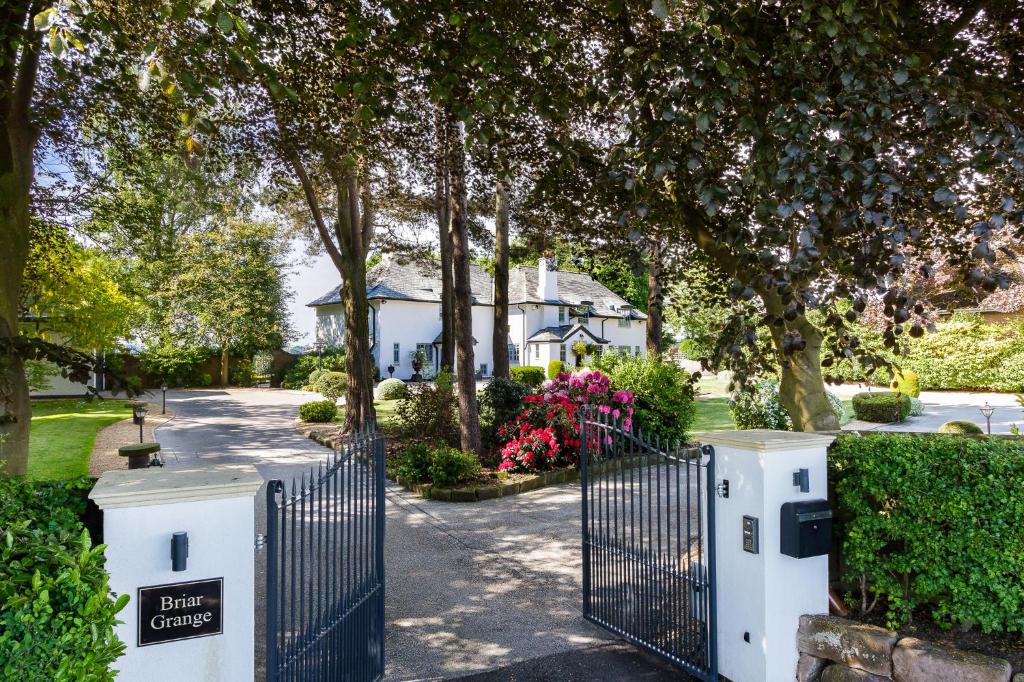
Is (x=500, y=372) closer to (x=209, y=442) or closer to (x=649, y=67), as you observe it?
(x=209, y=442)

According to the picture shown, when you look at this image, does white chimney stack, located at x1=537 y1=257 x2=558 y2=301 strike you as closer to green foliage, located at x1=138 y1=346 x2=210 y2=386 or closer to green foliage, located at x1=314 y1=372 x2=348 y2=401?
green foliage, located at x1=314 y1=372 x2=348 y2=401

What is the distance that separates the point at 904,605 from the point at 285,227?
33738 mm

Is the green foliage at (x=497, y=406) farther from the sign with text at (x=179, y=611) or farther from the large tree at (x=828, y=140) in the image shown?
the sign with text at (x=179, y=611)

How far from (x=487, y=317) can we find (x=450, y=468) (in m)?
29.3

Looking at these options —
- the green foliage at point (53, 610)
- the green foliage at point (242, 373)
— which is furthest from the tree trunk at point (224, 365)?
the green foliage at point (53, 610)

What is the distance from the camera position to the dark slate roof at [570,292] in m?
40.0

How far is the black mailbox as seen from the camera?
154 inches

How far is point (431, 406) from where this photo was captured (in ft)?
41.0

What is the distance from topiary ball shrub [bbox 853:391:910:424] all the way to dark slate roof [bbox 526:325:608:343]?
2124cm

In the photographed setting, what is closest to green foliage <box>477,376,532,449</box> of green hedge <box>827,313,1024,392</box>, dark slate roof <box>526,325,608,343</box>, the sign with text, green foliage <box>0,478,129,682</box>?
the sign with text

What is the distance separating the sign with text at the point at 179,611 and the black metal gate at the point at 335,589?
1.17 feet

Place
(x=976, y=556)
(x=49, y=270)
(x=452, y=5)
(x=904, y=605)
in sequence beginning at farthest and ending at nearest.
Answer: (x=49, y=270)
(x=452, y=5)
(x=904, y=605)
(x=976, y=556)

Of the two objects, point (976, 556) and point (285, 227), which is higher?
point (285, 227)

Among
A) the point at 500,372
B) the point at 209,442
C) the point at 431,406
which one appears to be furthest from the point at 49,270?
the point at 500,372
